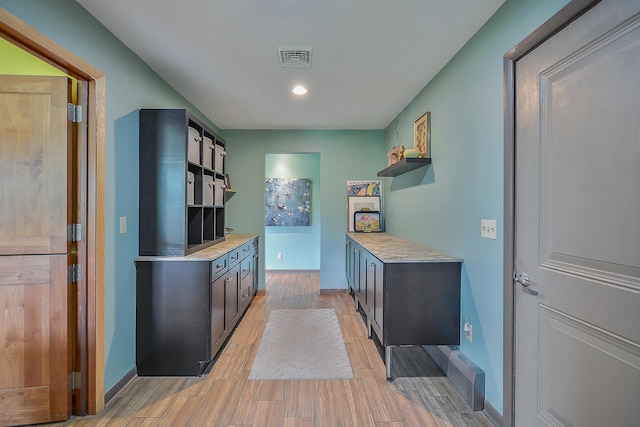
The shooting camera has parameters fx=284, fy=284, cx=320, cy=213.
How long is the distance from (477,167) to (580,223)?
0.78 metres

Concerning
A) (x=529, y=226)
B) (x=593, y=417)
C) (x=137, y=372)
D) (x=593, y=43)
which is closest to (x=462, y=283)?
(x=529, y=226)

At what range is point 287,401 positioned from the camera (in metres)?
1.93

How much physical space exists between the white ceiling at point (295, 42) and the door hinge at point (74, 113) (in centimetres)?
59

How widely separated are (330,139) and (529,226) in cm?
329

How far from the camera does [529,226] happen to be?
4.81 feet

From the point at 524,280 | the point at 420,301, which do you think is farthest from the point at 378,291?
the point at 524,280

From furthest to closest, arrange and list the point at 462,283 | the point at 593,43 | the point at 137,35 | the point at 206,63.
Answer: the point at 206,63 < the point at 462,283 < the point at 137,35 < the point at 593,43

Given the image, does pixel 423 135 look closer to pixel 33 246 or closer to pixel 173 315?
pixel 173 315

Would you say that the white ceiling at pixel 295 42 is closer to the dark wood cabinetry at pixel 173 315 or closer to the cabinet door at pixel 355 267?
the dark wood cabinetry at pixel 173 315

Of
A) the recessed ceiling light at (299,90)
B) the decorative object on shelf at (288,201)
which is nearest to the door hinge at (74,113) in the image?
the recessed ceiling light at (299,90)

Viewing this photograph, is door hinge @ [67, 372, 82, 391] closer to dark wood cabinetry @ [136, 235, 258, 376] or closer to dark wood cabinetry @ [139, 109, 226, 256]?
dark wood cabinetry @ [136, 235, 258, 376]

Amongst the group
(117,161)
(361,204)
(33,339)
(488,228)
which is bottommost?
(33,339)

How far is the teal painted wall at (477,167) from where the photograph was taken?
166 centimetres

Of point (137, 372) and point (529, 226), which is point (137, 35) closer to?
point (137, 372)
